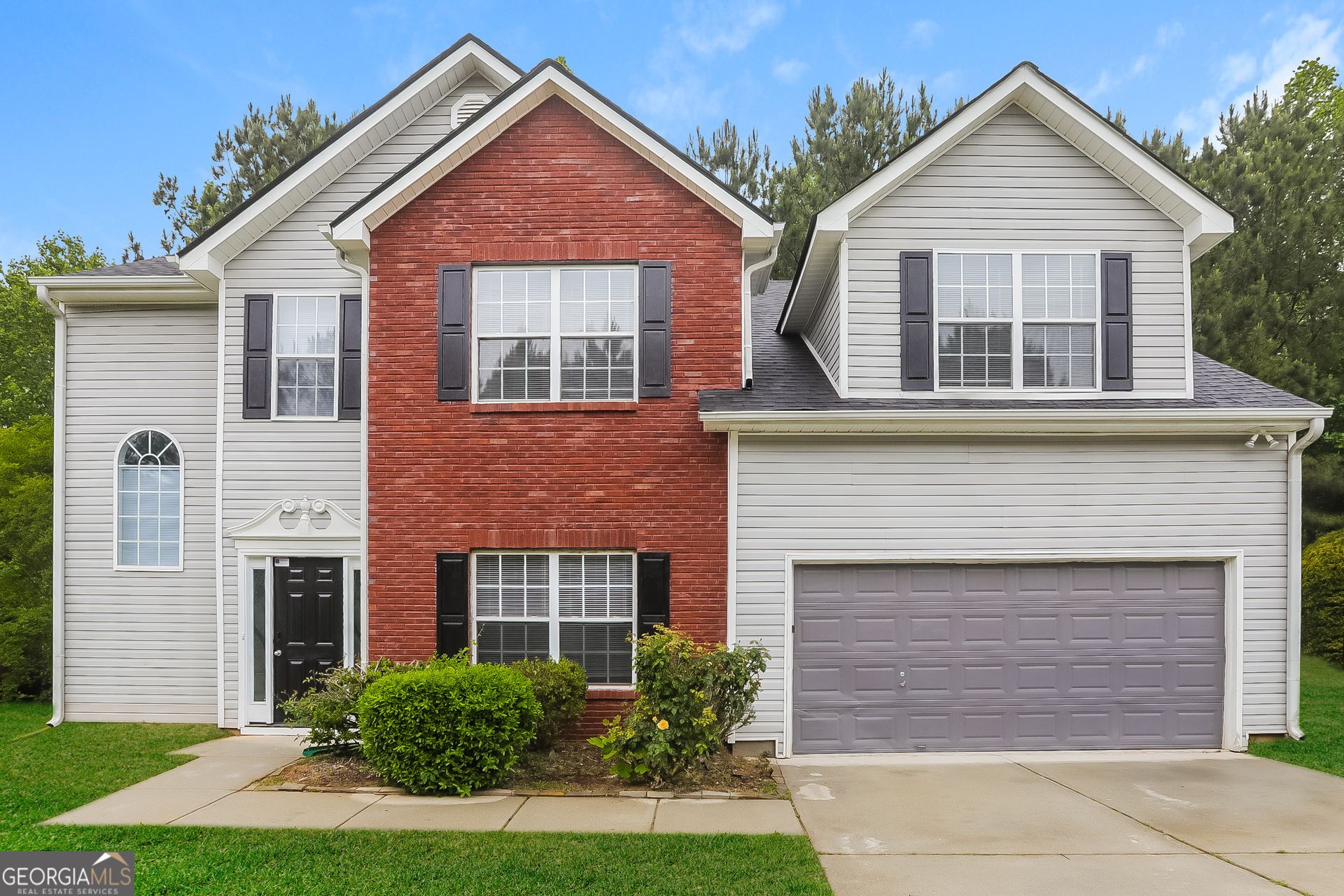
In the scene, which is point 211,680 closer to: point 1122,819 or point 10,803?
point 10,803

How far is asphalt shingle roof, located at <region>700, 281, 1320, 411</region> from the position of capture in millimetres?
8578

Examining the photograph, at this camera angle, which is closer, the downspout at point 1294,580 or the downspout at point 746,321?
the downspout at point 1294,580

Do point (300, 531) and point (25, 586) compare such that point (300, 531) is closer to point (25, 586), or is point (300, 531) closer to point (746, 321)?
point (25, 586)

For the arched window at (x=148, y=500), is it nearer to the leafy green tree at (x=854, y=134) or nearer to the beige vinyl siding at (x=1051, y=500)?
the beige vinyl siding at (x=1051, y=500)

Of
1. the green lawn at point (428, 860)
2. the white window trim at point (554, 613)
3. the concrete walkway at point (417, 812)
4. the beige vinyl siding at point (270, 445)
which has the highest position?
the beige vinyl siding at point (270, 445)

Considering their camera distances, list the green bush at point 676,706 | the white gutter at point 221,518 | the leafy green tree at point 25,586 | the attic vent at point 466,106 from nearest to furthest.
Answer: the green bush at point 676,706, the white gutter at point 221,518, the attic vent at point 466,106, the leafy green tree at point 25,586

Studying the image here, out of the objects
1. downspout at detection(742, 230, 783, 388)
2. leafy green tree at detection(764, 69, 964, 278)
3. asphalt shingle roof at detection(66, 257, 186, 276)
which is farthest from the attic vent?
leafy green tree at detection(764, 69, 964, 278)

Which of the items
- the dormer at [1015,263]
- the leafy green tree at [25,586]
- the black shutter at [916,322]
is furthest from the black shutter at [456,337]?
the leafy green tree at [25,586]

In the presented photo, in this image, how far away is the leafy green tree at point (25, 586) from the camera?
11.9 meters

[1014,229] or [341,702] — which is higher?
[1014,229]

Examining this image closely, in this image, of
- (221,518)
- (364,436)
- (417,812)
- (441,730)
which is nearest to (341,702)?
(441,730)

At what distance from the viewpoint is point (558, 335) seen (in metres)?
8.98

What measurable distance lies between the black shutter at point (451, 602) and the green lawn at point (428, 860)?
8.90ft

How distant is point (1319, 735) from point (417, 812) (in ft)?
34.0
